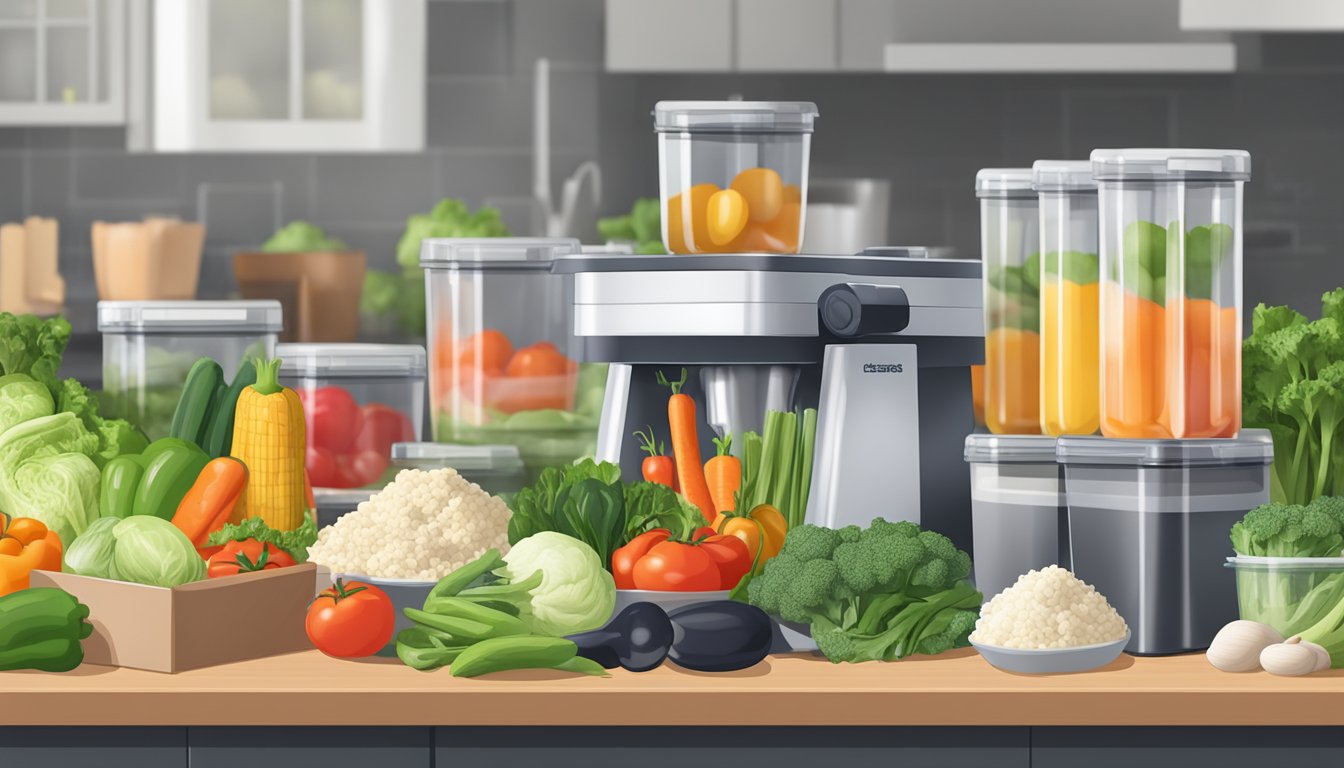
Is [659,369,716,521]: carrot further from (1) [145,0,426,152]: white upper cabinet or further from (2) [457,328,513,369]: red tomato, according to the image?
(1) [145,0,426,152]: white upper cabinet

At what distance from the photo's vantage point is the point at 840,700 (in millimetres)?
1319

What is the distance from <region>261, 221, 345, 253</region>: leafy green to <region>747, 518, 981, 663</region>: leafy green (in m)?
2.62

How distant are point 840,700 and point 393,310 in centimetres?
264

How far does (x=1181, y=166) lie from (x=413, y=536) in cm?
84

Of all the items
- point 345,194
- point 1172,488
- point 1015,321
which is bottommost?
point 1172,488

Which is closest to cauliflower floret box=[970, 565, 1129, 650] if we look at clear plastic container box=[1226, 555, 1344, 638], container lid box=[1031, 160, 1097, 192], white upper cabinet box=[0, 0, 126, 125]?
clear plastic container box=[1226, 555, 1344, 638]

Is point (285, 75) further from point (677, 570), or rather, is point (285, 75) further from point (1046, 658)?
point (1046, 658)

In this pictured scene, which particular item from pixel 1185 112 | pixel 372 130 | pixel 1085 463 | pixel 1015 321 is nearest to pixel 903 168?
pixel 1185 112

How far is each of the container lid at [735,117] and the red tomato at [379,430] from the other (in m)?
0.51

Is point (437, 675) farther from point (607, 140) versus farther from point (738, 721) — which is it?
point (607, 140)

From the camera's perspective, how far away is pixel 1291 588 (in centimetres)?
142

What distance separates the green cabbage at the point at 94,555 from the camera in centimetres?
145

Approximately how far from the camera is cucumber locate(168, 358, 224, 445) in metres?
1.80

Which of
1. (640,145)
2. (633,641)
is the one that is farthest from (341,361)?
(640,145)
